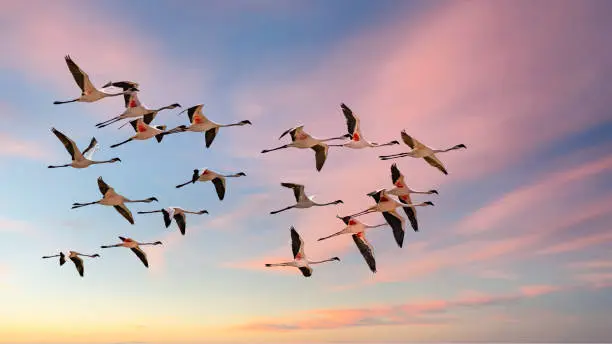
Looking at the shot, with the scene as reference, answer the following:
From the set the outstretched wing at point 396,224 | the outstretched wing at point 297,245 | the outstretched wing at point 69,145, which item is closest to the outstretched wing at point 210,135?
the outstretched wing at point 69,145

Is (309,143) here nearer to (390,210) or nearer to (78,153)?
(390,210)

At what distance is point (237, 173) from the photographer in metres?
36.3

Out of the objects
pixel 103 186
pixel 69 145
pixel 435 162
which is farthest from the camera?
pixel 103 186

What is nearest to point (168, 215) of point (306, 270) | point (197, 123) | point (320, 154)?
point (197, 123)

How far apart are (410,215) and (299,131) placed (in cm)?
642

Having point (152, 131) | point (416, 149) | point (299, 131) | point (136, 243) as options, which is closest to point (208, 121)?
point (152, 131)

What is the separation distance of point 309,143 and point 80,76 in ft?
34.5

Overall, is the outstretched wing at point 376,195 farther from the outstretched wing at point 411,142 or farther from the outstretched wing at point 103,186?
the outstretched wing at point 103,186

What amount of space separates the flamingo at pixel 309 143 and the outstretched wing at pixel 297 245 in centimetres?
355

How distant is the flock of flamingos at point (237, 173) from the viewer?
2906 centimetres

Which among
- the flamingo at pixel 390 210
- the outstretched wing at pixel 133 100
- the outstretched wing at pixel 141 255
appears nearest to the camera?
the flamingo at pixel 390 210

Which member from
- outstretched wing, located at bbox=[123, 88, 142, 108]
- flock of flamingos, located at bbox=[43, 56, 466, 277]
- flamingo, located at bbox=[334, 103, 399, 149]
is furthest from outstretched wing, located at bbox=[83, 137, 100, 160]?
flamingo, located at bbox=[334, 103, 399, 149]

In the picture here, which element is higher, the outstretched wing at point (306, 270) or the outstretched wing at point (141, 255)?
the outstretched wing at point (141, 255)

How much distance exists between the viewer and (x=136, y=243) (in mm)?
35812
